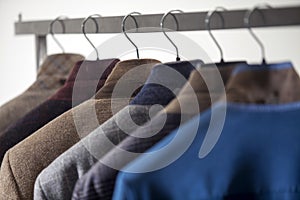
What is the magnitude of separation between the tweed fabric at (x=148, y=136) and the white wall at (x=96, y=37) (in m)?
0.50

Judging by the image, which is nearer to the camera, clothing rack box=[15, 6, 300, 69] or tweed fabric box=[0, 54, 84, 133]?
clothing rack box=[15, 6, 300, 69]

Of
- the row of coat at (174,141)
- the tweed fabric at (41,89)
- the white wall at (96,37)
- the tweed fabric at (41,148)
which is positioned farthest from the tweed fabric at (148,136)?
the white wall at (96,37)

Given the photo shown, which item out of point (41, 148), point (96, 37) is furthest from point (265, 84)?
point (96, 37)

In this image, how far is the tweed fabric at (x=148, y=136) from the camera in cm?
60

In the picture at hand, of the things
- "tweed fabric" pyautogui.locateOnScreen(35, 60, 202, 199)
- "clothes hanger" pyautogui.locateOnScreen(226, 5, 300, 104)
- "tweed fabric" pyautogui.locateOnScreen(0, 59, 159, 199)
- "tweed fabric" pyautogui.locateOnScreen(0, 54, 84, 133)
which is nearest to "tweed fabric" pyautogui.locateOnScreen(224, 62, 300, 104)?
"clothes hanger" pyautogui.locateOnScreen(226, 5, 300, 104)

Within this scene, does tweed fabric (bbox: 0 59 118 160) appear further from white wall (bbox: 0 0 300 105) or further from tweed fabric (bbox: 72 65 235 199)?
white wall (bbox: 0 0 300 105)

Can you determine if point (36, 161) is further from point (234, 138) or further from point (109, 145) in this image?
point (234, 138)

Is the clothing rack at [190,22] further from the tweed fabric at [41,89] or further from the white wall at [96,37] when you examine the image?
the white wall at [96,37]

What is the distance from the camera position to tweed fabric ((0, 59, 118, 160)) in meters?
0.86

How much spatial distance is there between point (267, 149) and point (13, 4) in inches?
51.4

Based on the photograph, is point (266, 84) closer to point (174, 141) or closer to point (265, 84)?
point (265, 84)

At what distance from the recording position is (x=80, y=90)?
88cm

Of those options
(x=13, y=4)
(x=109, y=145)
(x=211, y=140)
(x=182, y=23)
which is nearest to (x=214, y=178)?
(x=211, y=140)

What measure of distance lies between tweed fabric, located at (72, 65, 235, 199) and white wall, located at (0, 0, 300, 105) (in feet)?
1.63
